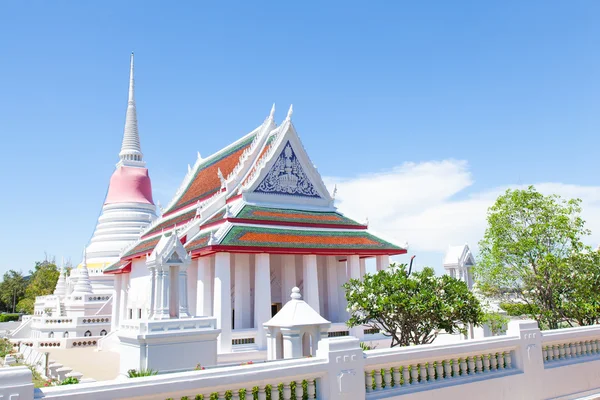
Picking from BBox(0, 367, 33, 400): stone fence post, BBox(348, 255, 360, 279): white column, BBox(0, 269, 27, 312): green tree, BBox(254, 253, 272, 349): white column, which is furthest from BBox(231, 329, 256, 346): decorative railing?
BBox(0, 269, 27, 312): green tree

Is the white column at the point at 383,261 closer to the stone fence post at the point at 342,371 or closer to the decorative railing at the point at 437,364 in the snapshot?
the decorative railing at the point at 437,364

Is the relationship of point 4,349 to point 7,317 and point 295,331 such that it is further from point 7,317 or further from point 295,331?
point 7,317

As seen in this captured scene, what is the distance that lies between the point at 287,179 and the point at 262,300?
570cm

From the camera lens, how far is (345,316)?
66.9ft

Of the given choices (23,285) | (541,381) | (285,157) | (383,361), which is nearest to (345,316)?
Answer: (285,157)

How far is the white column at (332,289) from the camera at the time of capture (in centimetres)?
2088

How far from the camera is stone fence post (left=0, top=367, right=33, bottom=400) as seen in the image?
4496 mm

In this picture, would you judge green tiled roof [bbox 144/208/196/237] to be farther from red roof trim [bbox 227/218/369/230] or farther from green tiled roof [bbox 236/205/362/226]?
red roof trim [bbox 227/218/369/230]

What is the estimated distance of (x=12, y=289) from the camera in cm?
5612

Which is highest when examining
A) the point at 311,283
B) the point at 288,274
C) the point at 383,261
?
the point at 383,261

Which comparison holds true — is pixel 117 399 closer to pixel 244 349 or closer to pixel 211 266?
pixel 244 349

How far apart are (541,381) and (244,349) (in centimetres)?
1051

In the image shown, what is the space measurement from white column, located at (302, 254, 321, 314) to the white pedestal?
6.14 m

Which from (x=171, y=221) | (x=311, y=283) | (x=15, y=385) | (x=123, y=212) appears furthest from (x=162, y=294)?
(x=123, y=212)
